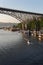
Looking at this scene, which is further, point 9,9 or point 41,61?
point 9,9

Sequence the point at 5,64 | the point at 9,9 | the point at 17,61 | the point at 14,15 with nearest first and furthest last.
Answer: the point at 5,64
the point at 17,61
the point at 9,9
the point at 14,15

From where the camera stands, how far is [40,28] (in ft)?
431

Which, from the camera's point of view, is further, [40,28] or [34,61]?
[40,28]

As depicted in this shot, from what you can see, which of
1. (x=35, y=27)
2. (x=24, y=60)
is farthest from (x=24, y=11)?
(x=24, y=60)

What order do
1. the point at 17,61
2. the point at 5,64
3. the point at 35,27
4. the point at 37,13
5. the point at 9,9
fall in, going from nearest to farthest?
the point at 5,64 < the point at 17,61 < the point at 9,9 < the point at 37,13 < the point at 35,27

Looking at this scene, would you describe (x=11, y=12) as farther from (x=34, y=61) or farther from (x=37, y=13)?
(x=34, y=61)

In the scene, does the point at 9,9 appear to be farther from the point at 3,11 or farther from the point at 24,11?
the point at 24,11

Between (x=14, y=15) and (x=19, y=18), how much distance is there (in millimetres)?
5254

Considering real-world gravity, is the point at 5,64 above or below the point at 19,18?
above

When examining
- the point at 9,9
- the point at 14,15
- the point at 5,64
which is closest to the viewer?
the point at 5,64

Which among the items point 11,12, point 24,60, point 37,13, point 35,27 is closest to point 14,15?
point 11,12

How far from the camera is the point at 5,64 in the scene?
1331 inches

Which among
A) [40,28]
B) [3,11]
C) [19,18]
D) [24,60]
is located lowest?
[40,28]

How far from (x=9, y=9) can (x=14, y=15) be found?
7.88 meters
